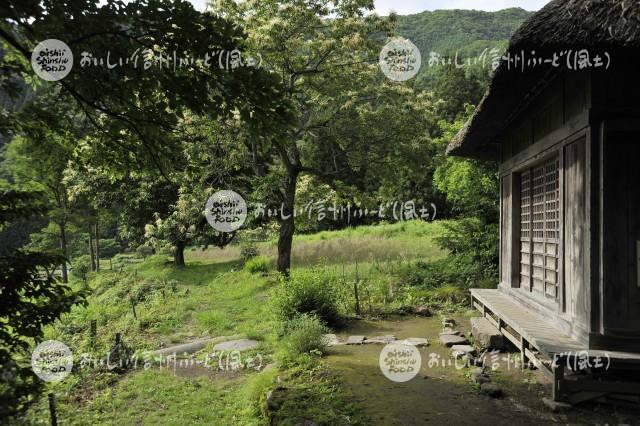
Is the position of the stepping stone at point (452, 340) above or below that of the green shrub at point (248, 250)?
below

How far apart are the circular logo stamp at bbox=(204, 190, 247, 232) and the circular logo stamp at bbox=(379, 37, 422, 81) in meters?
6.03

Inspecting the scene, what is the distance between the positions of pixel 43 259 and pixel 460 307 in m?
9.23

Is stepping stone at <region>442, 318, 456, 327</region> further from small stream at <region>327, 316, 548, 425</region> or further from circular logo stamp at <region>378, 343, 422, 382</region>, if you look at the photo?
circular logo stamp at <region>378, 343, 422, 382</region>

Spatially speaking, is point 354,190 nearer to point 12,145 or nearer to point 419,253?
point 419,253

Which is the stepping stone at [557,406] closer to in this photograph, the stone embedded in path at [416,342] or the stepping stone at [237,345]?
the stone embedded in path at [416,342]

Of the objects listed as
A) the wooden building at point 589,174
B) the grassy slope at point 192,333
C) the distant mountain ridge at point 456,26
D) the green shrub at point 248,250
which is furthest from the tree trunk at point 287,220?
the distant mountain ridge at point 456,26

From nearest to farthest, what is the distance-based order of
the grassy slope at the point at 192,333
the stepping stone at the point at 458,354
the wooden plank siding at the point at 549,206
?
the wooden plank siding at the point at 549,206 < the grassy slope at the point at 192,333 < the stepping stone at the point at 458,354

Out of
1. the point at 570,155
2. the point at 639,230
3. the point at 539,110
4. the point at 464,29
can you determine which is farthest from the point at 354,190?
the point at 464,29

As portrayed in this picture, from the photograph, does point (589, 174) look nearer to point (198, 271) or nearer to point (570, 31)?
point (570, 31)

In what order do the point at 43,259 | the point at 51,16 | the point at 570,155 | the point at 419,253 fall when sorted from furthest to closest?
1. the point at 419,253
2. the point at 570,155
3. the point at 51,16
4. the point at 43,259

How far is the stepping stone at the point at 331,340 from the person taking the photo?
741cm

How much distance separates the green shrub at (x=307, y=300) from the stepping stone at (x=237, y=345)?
72 centimetres

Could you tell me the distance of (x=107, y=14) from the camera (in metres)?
4.15

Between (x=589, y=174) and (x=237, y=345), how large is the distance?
601cm
